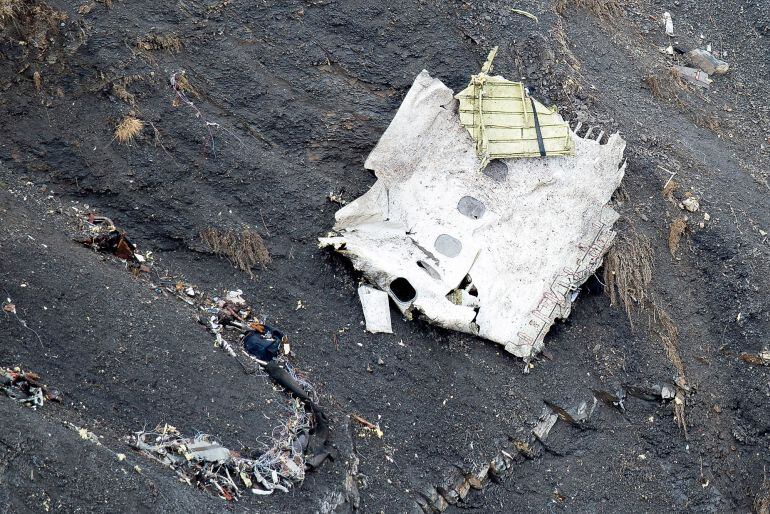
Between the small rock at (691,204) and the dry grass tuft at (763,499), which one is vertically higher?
the small rock at (691,204)

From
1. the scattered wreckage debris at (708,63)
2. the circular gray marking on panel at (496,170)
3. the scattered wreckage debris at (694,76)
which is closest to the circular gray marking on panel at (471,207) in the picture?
the circular gray marking on panel at (496,170)

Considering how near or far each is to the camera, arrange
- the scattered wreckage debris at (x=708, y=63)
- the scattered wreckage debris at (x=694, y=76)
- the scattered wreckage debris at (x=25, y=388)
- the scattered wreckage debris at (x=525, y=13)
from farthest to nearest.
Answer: the scattered wreckage debris at (x=708, y=63)
the scattered wreckage debris at (x=694, y=76)
the scattered wreckage debris at (x=525, y=13)
the scattered wreckage debris at (x=25, y=388)

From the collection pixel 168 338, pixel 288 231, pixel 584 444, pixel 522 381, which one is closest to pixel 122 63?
pixel 288 231

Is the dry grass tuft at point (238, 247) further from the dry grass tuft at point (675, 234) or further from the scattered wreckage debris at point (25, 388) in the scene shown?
the dry grass tuft at point (675, 234)

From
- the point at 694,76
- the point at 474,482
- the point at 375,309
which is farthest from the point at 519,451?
the point at 694,76

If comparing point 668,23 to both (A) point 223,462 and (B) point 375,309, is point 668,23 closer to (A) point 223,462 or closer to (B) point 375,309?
(B) point 375,309
